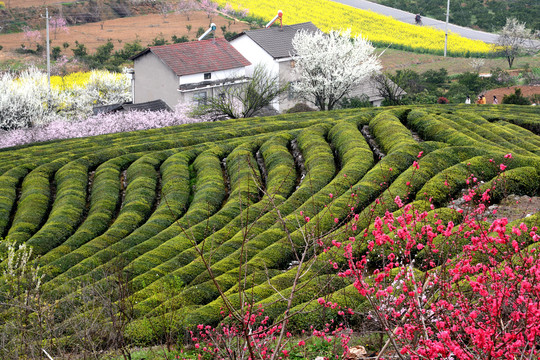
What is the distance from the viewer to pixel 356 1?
117 meters

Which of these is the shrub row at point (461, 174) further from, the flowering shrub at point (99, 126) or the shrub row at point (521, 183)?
the flowering shrub at point (99, 126)

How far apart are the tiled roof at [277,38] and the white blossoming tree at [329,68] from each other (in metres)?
3.36

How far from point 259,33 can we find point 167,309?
2172 inches

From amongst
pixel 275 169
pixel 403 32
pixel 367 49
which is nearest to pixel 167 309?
pixel 275 169

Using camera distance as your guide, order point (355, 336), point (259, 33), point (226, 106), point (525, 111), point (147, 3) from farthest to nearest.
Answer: point (147, 3) < point (259, 33) < point (226, 106) < point (525, 111) < point (355, 336)

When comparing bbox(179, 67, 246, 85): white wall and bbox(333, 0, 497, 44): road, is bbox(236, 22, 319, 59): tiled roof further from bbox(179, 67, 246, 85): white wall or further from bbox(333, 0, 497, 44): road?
bbox(333, 0, 497, 44): road

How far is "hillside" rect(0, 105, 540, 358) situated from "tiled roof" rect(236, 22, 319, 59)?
2220 cm

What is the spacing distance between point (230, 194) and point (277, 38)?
137 ft

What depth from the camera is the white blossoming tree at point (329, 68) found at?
5944cm

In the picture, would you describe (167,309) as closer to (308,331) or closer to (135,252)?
(308,331)

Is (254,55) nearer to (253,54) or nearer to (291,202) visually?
(253,54)

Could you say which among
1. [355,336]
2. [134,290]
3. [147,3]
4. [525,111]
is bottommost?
[134,290]

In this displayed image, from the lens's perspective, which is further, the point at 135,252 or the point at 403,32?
the point at 403,32

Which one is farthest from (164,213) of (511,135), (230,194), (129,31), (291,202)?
(129,31)
